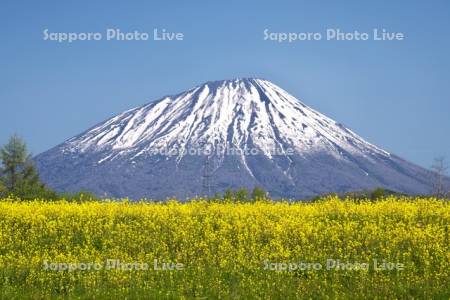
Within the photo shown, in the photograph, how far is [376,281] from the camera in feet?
55.4

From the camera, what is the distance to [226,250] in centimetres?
1930

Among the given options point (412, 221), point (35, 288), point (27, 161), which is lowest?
point (35, 288)

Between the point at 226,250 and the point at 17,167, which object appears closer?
the point at 226,250

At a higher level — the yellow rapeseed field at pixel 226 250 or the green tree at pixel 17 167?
the green tree at pixel 17 167

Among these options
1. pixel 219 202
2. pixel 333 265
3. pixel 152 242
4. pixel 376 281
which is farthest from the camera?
pixel 219 202

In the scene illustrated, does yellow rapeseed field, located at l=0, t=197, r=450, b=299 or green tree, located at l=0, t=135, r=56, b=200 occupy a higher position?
green tree, located at l=0, t=135, r=56, b=200

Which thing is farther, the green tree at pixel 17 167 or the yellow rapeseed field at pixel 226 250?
the green tree at pixel 17 167

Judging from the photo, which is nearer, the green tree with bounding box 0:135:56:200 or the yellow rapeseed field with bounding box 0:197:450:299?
the yellow rapeseed field with bounding box 0:197:450:299

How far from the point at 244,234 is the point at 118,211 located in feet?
14.9

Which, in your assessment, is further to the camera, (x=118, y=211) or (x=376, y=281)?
(x=118, y=211)

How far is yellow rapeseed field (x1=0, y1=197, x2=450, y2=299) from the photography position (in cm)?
1678

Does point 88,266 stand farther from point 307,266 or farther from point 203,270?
point 307,266

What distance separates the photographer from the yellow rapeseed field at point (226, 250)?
55.1ft

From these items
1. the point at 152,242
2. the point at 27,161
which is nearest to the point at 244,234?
the point at 152,242
